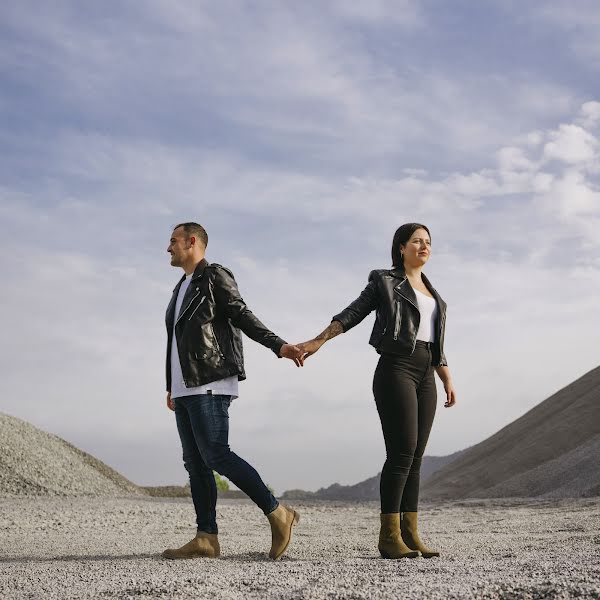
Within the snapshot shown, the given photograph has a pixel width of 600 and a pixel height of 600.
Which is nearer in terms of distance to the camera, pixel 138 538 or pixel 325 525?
pixel 138 538

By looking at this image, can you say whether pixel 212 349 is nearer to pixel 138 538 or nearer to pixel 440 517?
pixel 138 538

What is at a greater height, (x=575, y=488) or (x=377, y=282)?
(x=377, y=282)

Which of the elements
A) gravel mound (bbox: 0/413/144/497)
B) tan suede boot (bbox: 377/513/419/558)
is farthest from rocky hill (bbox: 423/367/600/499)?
tan suede boot (bbox: 377/513/419/558)

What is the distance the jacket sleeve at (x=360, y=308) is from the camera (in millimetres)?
5602

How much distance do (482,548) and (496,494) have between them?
11.6 metres

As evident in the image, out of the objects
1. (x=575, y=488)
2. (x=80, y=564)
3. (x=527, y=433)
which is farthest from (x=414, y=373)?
(x=527, y=433)

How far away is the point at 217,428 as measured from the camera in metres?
5.44

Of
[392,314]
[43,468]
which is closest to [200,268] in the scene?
[392,314]

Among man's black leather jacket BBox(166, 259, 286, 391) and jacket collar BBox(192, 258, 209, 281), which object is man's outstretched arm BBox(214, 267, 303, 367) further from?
jacket collar BBox(192, 258, 209, 281)

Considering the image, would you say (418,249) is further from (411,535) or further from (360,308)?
(411,535)

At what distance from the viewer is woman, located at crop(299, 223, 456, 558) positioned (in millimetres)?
5418

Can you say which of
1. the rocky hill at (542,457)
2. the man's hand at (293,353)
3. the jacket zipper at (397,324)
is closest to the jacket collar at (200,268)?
the man's hand at (293,353)

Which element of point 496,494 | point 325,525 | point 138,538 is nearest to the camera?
point 138,538

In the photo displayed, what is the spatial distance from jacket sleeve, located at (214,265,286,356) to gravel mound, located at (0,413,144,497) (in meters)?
12.2
